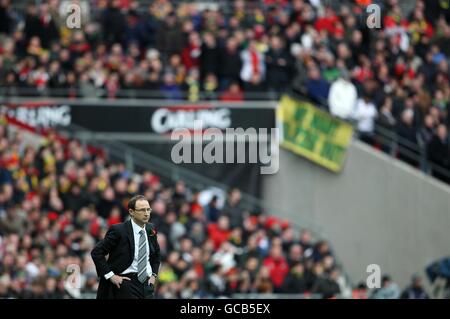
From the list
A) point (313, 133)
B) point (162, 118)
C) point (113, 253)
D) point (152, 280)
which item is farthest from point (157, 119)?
point (113, 253)

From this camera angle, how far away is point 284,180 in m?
27.0

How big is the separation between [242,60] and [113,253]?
1308 cm

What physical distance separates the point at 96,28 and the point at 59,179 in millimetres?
4342

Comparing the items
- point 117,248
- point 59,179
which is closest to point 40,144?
point 59,179

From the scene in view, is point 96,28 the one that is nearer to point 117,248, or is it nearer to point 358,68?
point 358,68

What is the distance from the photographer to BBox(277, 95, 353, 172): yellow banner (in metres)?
26.9

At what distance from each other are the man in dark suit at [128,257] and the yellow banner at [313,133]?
12.4 m

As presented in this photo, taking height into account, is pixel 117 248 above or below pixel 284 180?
below

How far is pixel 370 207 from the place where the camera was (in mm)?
27094

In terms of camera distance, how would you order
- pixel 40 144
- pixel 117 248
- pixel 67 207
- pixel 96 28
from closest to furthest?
1. pixel 117 248
2. pixel 67 207
3. pixel 40 144
4. pixel 96 28

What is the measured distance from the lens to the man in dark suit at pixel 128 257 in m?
14.4

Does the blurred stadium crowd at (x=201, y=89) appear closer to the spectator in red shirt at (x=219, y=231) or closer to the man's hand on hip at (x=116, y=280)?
the spectator in red shirt at (x=219, y=231)

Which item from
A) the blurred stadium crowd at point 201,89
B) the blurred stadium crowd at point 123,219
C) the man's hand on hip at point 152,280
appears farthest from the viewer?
the blurred stadium crowd at point 201,89

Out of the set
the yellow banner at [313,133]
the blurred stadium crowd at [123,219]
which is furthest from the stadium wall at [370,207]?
the blurred stadium crowd at [123,219]
